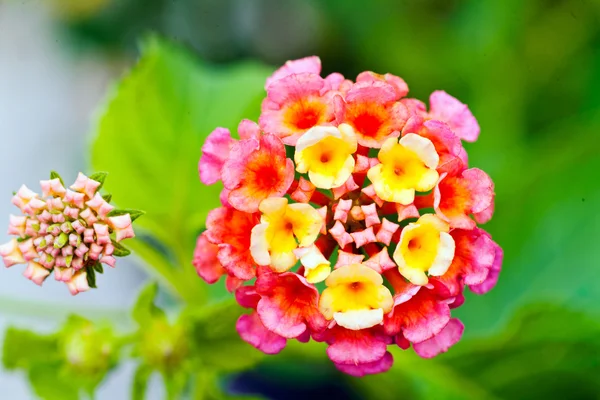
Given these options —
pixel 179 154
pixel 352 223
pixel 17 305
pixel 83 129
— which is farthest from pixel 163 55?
pixel 83 129

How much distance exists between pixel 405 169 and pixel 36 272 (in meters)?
0.22

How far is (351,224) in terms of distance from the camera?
467 millimetres

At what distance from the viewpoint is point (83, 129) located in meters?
1.27

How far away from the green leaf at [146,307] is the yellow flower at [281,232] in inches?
6.9

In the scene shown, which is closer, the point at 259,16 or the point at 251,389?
the point at 251,389

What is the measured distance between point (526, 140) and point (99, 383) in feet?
2.07

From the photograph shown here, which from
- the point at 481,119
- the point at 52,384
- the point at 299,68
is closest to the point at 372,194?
the point at 299,68

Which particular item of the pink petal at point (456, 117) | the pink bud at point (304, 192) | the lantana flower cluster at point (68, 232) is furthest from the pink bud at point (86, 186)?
the pink petal at point (456, 117)

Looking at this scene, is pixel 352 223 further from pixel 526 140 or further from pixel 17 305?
pixel 526 140

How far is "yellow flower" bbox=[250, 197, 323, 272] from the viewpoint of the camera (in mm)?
445

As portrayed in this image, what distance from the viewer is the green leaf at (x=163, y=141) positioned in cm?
78

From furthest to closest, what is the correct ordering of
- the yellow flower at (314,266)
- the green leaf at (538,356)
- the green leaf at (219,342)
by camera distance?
1. the green leaf at (538,356)
2. the green leaf at (219,342)
3. the yellow flower at (314,266)

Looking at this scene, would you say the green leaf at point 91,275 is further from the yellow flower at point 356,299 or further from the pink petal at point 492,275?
the pink petal at point 492,275

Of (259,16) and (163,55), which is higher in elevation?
(259,16)
